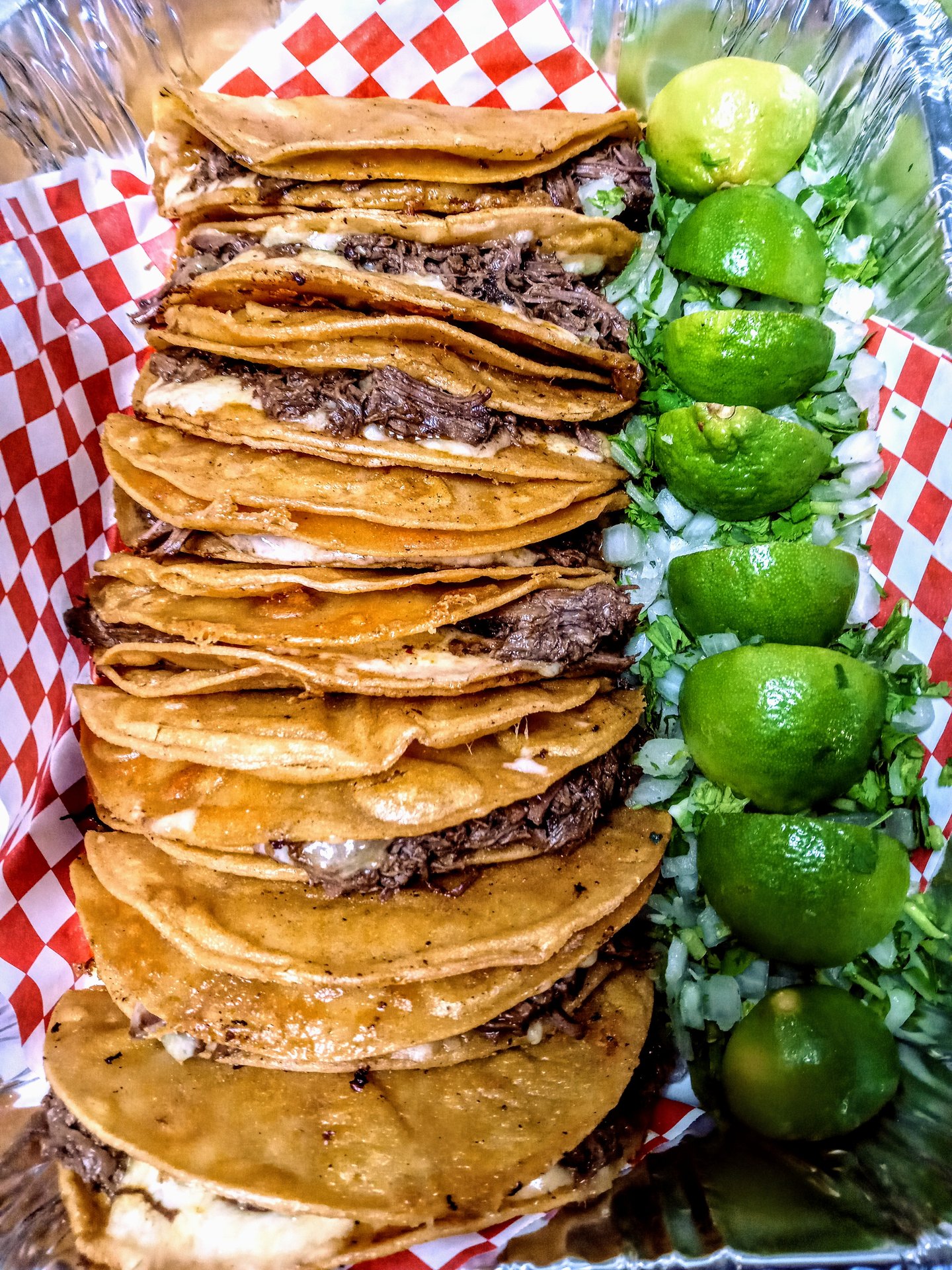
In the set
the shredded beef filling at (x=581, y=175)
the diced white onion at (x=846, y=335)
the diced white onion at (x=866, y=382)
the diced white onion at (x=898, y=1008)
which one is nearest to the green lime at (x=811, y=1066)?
the diced white onion at (x=898, y=1008)

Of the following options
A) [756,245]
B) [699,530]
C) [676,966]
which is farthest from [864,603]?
[676,966]

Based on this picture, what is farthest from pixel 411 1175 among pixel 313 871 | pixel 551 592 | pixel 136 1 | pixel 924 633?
pixel 136 1

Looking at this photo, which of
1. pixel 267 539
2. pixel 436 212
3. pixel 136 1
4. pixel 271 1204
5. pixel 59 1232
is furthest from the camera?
pixel 136 1

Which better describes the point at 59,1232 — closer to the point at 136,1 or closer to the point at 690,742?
the point at 690,742

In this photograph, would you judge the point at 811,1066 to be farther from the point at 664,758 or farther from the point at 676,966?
the point at 664,758

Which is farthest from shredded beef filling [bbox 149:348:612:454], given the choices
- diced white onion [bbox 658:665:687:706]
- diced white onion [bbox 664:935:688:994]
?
diced white onion [bbox 664:935:688:994]

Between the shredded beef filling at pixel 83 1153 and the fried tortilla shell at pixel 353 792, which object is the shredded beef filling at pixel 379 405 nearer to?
the fried tortilla shell at pixel 353 792
